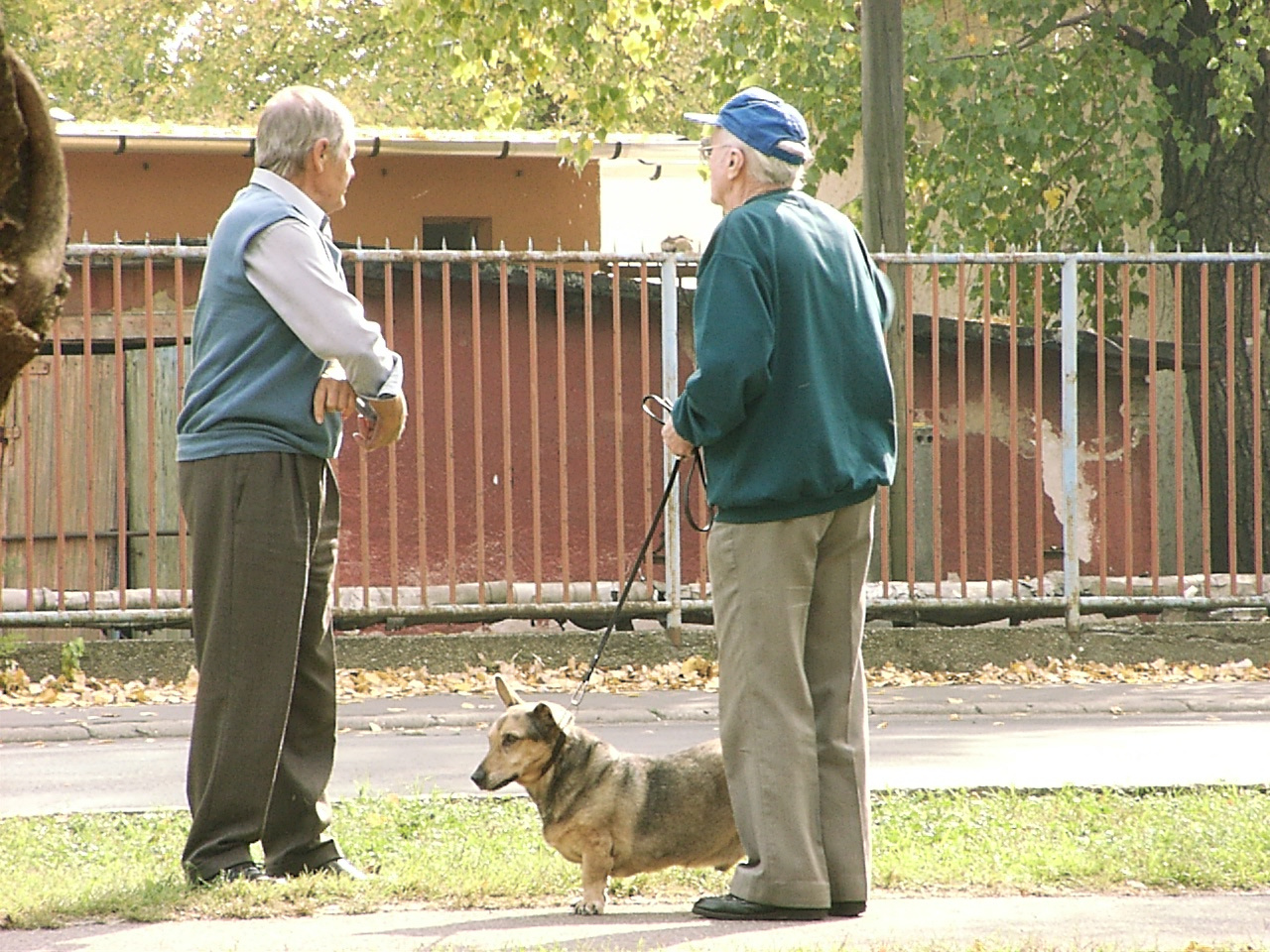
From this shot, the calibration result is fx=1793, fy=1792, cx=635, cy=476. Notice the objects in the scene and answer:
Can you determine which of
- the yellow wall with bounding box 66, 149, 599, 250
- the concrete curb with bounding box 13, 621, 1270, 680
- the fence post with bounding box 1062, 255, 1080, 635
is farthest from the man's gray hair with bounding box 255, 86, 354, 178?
the yellow wall with bounding box 66, 149, 599, 250

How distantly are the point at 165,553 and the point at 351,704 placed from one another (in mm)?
3740

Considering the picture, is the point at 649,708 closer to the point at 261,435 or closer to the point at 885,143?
the point at 885,143

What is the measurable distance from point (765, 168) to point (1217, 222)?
34.9 ft

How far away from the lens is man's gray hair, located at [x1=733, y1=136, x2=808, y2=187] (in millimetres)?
4652

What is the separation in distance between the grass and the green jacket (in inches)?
49.3

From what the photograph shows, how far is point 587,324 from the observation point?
1092 centimetres

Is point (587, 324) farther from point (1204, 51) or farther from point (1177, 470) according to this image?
point (1204, 51)

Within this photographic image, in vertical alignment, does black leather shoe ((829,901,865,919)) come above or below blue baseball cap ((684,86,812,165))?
below

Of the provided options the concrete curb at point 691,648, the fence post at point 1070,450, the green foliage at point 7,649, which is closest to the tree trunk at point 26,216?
the concrete curb at point 691,648

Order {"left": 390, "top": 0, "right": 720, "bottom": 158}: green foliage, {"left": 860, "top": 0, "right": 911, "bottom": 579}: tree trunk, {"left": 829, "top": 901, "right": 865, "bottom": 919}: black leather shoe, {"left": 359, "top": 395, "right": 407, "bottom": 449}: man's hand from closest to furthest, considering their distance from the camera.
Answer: {"left": 829, "top": 901, "right": 865, "bottom": 919}: black leather shoe < {"left": 359, "top": 395, "right": 407, "bottom": 449}: man's hand < {"left": 860, "top": 0, "right": 911, "bottom": 579}: tree trunk < {"left": 390, "top": 0, "right": 720, "bottom": 158}: green foliage

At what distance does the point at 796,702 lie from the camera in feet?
14.8

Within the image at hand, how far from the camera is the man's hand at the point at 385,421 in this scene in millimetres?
4809

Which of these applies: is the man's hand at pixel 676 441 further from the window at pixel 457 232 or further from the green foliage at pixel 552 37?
the window at pixel 457 232

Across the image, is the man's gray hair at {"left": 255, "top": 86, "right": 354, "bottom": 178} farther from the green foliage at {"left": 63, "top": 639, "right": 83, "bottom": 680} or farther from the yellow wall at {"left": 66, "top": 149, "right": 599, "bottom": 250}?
the yellow wall at {"left": 66, "top": 149, "right": 599, "bottom": 250}
